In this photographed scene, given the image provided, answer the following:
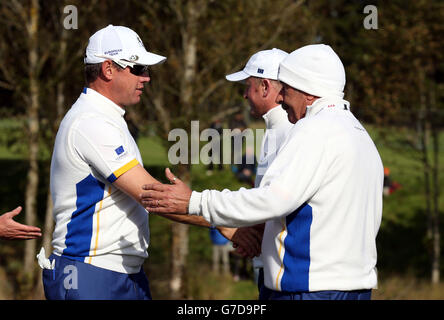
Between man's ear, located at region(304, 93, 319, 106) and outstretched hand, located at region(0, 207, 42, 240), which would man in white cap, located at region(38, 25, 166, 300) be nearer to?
outstretched hand, located at region(0, 207, 42, 240)

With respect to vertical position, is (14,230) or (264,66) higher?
(264,66)

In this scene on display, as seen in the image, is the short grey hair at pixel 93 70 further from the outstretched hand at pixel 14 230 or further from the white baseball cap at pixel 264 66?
the white baseball cap at pixel 264 66

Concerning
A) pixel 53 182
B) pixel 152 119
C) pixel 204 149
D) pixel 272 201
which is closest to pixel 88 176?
pixel 53 182

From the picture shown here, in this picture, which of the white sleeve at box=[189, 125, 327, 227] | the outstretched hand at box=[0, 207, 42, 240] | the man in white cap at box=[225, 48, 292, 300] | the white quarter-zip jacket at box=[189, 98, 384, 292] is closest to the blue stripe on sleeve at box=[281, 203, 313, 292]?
the white quarter-zip jacket at box=[189, 98, 384, 292]

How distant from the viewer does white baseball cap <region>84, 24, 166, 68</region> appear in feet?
13.0

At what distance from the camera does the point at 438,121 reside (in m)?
15.2

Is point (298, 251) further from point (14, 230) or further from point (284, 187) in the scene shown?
point (14, 230)

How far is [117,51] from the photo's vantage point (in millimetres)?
3965

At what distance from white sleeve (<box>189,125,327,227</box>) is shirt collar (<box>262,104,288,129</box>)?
1490mm

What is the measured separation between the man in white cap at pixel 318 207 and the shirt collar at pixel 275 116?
1.37 meters

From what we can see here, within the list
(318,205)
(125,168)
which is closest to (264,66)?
(125,168)

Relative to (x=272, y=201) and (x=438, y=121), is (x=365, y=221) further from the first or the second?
(x=438, y=121)

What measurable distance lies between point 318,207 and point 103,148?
48.9 inches
